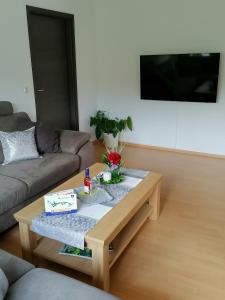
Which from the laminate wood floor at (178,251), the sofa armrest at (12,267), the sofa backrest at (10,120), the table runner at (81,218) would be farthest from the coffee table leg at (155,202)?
the sofa backrest at (10,120)

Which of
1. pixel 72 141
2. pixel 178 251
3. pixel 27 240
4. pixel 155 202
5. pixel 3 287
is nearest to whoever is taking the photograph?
pixel 3 287

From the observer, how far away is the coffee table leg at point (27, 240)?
1.88m

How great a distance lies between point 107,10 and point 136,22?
0.56 m

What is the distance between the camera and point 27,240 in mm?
1909

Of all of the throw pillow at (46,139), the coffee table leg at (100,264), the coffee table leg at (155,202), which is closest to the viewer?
the coffee table leg at (100,264)

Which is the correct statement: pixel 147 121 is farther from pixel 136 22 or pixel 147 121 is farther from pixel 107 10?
pixel 107 10

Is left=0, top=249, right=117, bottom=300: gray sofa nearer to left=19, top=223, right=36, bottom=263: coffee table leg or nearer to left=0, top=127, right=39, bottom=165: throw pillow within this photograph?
left=19, top=223, right=36, bottom=263: coffee table leg

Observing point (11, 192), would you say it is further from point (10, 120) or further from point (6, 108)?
point (6, 108)

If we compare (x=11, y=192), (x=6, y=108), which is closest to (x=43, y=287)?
(x=11, y=192)

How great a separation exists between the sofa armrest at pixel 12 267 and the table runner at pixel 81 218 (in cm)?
30

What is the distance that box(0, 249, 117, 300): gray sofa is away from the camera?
3.99ft

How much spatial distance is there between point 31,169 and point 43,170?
115 mm

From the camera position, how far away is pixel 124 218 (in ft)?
5.95

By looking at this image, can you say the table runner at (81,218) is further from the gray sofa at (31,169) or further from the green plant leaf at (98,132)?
the green plant leaf at (98,132)
